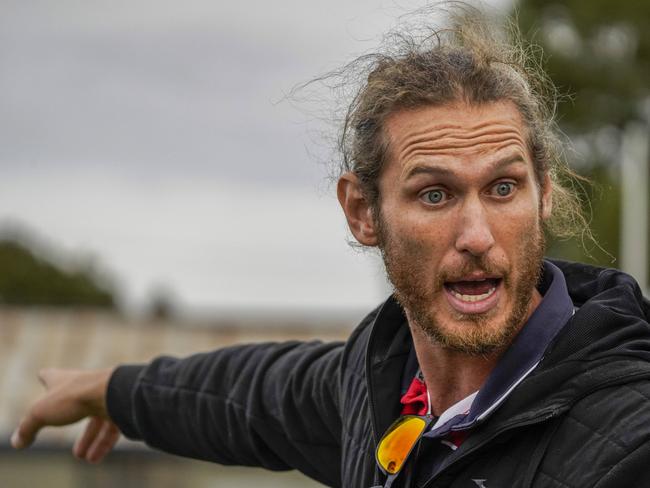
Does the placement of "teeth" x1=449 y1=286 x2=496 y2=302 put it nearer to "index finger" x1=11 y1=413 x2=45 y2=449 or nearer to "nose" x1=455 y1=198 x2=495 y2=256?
"nose" x1=455 y1=198 x2=495 y2=256

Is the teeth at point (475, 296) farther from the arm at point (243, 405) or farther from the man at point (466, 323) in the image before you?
the arm at point (243, 405)

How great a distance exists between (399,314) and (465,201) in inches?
25.6

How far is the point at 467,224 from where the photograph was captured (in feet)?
9.18

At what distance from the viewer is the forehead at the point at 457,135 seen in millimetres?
2887

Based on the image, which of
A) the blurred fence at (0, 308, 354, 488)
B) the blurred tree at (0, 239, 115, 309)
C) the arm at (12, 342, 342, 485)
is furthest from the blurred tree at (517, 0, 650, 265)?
the arm at (12, 342, 342, 485)

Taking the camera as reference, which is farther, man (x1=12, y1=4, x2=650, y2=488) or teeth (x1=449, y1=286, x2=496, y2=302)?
teeth (x1=449, y1=286, x2=496, y2=302)

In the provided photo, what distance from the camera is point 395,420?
10.1ft

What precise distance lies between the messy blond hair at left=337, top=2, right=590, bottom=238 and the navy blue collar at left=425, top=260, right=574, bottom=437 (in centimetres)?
37

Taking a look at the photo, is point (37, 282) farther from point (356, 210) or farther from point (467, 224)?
point (467, 224)

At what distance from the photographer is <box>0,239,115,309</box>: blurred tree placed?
50.1 metres

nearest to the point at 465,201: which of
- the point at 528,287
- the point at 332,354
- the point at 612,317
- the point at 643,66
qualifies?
the point at 528,287

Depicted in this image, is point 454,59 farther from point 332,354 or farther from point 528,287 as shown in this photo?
point 332,354

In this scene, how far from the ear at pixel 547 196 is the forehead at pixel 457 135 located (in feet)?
0.48

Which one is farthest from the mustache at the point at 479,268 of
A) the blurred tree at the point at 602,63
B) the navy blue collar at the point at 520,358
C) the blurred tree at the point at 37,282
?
the blurred tree at the point at 37,282
